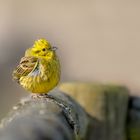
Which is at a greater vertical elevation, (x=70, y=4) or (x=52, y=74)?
(x=52, y=74)

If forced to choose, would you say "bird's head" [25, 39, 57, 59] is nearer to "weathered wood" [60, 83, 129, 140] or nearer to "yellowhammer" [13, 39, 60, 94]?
"yellowhammer" [13, 39, 60, 94]

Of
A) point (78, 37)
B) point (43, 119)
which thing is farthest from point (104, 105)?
point (43, 119)

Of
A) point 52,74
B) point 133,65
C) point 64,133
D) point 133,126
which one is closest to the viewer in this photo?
point 64,133

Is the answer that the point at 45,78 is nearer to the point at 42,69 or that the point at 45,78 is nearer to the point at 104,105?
the point at 42,69

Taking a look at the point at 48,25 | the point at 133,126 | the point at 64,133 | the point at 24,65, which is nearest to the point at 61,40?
the point at 48,25

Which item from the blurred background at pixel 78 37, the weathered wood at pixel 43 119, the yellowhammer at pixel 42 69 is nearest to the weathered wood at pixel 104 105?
the blurred background at pixel 78 37

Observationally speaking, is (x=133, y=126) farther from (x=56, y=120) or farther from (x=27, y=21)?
(x=56, y=120)

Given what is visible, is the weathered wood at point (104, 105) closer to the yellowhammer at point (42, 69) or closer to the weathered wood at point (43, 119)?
the weathered wood at point (43, 119)
